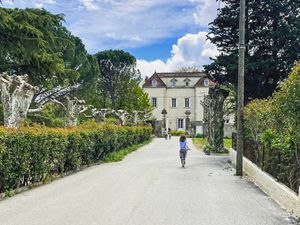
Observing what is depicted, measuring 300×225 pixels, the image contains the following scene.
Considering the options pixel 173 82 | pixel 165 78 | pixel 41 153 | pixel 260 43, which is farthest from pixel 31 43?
pixel 165 78

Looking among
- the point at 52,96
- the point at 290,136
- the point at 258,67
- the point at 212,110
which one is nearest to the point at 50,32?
the point at 290,136

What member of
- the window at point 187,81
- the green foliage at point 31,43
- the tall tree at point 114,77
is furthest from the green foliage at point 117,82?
the green foliage at point 31,43

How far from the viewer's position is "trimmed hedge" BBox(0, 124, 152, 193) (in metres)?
11.2

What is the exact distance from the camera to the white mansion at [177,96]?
283 feet

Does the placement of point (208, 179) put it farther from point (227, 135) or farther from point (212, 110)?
point (227, 135)

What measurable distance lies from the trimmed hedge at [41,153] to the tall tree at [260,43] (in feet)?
26.6

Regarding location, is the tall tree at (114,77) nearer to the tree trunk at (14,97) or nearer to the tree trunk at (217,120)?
the tree trunk at (217,120)

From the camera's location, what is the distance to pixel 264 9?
79.9 ft

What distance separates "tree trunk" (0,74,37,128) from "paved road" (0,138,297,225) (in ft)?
17.1

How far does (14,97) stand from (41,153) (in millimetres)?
7019

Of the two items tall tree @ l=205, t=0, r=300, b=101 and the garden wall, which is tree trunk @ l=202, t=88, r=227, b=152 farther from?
the garden wall

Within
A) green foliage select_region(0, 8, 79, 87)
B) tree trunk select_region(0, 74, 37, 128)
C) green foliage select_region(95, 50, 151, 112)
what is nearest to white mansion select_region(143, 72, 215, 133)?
green foliage select_region(95, 50, 151, 112)

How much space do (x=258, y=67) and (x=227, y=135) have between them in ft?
141

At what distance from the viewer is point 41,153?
13.6m
